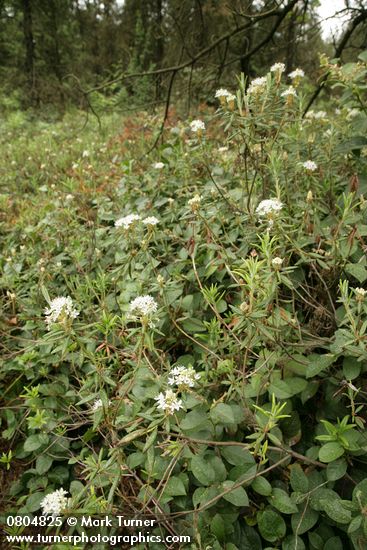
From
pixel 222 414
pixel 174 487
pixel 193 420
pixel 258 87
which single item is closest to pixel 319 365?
pixel 222 414

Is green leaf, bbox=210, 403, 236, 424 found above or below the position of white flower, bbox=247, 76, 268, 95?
below

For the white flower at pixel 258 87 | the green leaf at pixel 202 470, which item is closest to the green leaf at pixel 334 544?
the green leaf at pixel 202 470

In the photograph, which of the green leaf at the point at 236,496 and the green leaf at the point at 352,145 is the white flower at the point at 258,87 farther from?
the green leaf at the point at 236,496

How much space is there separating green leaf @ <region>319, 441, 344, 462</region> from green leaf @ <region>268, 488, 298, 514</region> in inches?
8.4

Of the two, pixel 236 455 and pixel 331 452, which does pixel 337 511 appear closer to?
pixel 331 452

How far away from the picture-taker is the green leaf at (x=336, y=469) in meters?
1.37

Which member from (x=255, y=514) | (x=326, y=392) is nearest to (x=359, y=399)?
(x=326, y=392)

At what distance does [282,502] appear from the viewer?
141cm

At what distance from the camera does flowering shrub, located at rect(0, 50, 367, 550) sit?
1.40m

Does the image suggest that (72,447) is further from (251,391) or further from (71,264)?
(71,264)

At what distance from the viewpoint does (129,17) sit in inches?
552

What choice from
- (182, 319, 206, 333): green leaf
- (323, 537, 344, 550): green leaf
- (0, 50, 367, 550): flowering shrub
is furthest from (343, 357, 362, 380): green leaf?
(182, 319, 206, 333): green leaf

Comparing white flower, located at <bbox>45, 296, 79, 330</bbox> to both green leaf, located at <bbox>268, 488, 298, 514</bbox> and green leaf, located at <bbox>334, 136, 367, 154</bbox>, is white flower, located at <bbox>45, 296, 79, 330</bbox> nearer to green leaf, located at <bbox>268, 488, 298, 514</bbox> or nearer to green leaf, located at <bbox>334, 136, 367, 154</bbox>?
green leaf, located at <bbox>268, 488, 298, 514</bbox>

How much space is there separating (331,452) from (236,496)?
14.7 inches
